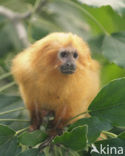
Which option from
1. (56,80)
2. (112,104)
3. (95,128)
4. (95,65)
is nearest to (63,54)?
(56,80)

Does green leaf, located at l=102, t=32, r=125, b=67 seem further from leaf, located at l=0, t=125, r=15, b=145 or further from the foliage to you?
leaf, located at l=0, t=125, r=15, b=145

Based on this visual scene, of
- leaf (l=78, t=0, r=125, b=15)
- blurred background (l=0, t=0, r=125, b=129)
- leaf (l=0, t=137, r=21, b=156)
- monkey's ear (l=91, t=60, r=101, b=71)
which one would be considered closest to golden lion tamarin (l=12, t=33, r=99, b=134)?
monkey's ear (l=91, t=60, r=101, b=71)

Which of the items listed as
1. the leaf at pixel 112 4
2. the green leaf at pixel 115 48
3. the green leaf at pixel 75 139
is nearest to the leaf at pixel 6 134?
the green leaf at pixel 75 139

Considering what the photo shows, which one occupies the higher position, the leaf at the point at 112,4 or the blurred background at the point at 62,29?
the leaf at the point at 112,4

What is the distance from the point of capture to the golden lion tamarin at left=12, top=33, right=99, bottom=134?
12.1 feet

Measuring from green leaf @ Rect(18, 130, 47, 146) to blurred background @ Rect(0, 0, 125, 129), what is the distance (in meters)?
0.76

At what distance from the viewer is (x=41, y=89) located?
3715mm

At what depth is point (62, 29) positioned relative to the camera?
5.44 m

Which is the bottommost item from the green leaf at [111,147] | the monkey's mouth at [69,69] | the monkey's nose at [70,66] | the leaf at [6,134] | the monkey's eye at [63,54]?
the green leaf at [111,147]

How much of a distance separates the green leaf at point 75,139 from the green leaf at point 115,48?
0.95 m

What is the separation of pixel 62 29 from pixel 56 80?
1.86 meters

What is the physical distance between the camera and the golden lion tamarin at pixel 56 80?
12.1ft

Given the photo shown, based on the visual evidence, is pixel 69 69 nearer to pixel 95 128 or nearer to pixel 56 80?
pixel 56 80

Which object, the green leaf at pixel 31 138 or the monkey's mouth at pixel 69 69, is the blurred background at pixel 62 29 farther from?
the green leaf at pixel 31 138
